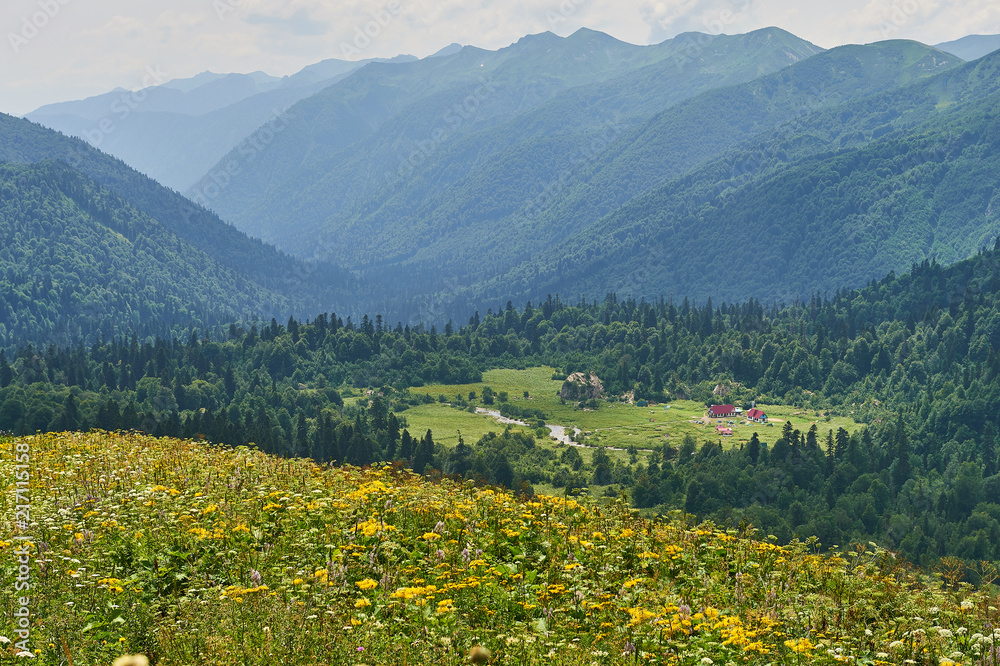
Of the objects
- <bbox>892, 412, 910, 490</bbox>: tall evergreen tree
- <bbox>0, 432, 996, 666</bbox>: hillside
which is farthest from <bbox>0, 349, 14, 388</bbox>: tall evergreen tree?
<bbox>892, 412, 910, 490</bbox>: tall evergreen tree

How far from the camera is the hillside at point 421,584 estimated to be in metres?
19.5

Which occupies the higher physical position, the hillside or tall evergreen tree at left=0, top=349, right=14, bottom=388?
the hillside

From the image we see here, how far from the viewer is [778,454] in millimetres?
153000

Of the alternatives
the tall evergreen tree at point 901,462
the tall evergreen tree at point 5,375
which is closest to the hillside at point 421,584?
the tall evergreen tree at point 901,462

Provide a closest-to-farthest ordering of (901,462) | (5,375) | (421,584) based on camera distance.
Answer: (421,584) < (901,462) < (5,375)

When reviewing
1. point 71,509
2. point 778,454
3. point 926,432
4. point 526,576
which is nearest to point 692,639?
point 526,576

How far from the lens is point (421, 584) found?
2286 centimetres

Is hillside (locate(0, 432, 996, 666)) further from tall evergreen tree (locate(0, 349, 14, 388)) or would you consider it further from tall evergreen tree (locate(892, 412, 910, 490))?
tall evergreen tree (locate(0, 349, 14, 388))

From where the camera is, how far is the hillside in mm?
19547

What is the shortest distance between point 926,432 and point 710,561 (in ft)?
597

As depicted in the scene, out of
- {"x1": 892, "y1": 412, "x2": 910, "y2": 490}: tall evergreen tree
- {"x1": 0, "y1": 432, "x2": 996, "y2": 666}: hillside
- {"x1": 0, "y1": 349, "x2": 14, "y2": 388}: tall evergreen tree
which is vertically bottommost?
{"x1": 892, "y1": 412, "x2": 910, "y2": 490}: tall evergreen tree

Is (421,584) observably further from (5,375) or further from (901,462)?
(5,375)

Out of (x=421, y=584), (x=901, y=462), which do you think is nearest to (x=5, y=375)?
(x=901, y=462)

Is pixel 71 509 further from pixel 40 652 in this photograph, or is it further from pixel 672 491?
pixel 672 491
